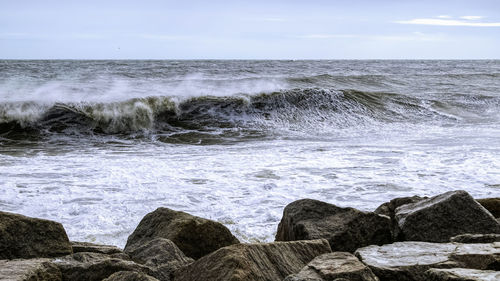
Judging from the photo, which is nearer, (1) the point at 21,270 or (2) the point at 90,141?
(1) the point at 21,270

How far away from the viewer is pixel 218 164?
7500 millimetres

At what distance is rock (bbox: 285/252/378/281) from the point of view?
8.21ft

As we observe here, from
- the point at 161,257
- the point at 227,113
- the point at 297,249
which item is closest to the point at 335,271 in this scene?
the point at 297,249

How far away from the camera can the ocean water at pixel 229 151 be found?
17.6 ft

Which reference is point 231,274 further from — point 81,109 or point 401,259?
point 81,109

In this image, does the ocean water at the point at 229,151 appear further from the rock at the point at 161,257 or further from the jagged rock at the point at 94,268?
the jagged rock at the point at 94,268

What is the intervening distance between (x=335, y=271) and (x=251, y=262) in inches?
15.8

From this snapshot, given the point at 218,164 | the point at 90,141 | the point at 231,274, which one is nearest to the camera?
the point at 231,274

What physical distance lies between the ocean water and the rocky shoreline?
2.64 feet

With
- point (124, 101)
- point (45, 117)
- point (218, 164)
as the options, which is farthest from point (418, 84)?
point (218, 164)

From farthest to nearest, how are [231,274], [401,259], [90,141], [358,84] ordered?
[358,84] < [90,141] < [401,259] < [231,274]

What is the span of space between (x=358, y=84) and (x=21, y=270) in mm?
19292

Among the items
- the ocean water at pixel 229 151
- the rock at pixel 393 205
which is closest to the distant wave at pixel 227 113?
the ocean water at pixel 229 151

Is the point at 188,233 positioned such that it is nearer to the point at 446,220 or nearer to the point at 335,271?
the point at 335,271
